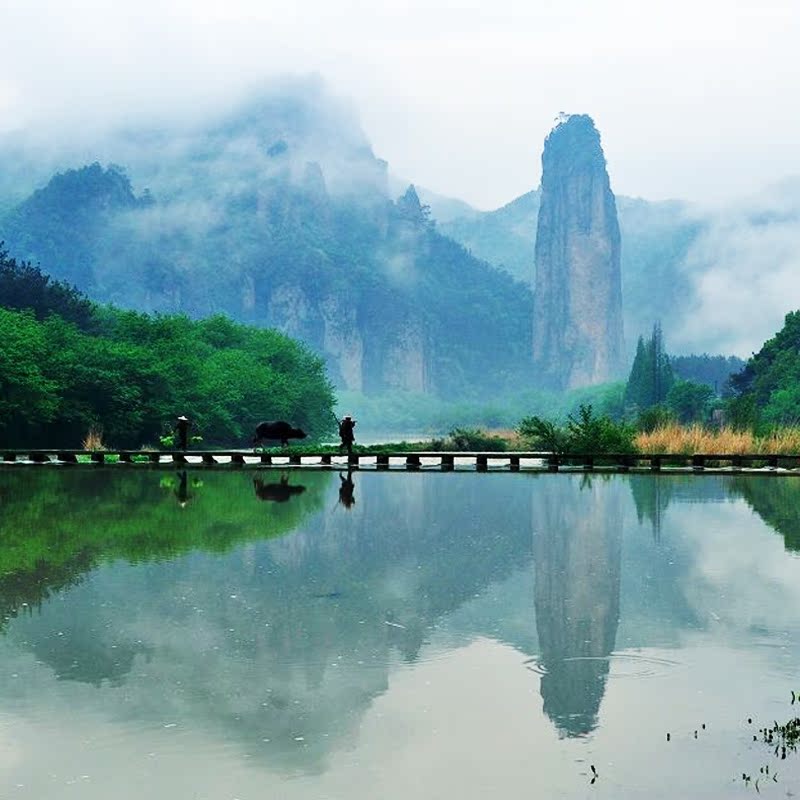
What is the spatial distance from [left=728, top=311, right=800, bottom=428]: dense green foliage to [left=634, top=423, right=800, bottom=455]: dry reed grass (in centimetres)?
1919

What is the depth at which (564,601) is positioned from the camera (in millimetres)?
13531

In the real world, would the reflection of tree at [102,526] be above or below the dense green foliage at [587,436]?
below

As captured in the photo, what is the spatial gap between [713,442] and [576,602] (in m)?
27.7

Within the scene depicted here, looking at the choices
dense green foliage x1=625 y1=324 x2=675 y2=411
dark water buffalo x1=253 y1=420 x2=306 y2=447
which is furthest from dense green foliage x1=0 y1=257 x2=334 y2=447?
dense green foliage x1=625 y1=324 x2=675 y2=411

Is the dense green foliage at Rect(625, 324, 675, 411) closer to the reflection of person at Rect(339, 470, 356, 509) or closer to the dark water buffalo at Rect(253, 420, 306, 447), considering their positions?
the dark water buffalo at Rect(253, 420, 306, 447)

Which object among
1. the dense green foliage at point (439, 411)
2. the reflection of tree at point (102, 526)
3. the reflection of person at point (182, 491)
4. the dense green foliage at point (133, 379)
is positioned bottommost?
the reflection of tree at point (102, 526)

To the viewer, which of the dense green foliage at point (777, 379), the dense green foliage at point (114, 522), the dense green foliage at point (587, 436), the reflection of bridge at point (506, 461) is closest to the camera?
the dense green foliage at point (114, 522)

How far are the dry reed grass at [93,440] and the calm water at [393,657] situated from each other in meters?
26.3

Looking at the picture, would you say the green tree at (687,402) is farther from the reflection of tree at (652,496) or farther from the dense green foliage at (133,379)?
the reflection of tree at (652,496)

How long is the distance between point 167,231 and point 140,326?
447 ft

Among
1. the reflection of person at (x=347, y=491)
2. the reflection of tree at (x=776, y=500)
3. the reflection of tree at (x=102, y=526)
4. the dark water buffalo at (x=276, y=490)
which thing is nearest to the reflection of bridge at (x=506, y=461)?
the reflection of tree at (x=776, y=500)

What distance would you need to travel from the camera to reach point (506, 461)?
1681 inches

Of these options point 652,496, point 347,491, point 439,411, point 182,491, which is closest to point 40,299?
point 182,491

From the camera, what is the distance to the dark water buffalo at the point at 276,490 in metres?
26.6
